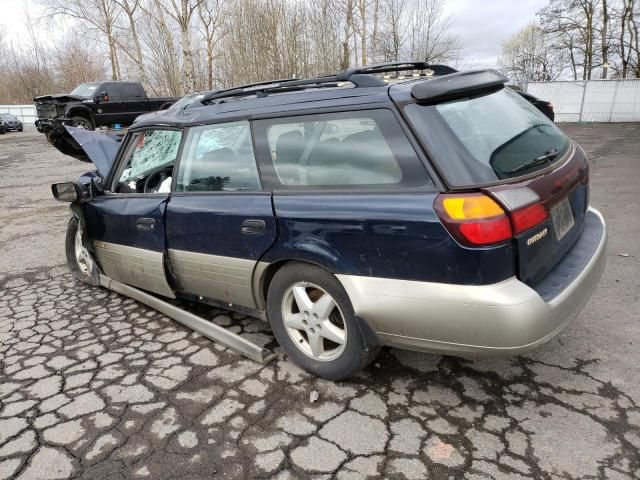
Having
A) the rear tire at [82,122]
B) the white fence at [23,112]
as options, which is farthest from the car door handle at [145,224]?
the white fence at [23,112]

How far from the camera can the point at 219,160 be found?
3.03 m

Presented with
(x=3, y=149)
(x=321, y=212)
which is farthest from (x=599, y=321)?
(x=3, y=149)

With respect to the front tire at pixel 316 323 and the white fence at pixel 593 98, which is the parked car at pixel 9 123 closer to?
the white fence at pixel 593 98

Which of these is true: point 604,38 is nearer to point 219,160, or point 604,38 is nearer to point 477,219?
→ point 219,160

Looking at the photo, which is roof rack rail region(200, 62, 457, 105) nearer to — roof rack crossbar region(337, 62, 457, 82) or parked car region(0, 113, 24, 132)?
roof rack crossbar region(337, 62, 457, 82)

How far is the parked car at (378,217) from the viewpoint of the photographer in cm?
211

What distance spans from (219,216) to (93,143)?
209 cm

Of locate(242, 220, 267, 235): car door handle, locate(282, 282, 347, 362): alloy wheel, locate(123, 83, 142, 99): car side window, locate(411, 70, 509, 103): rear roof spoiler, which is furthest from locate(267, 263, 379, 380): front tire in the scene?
locate(123, 83, 142, 99): car side window

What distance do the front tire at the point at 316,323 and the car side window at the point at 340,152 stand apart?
1.68ft

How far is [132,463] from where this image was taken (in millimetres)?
2178

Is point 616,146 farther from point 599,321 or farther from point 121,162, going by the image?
point 121,162

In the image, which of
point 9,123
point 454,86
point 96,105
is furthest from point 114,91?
point 454,86

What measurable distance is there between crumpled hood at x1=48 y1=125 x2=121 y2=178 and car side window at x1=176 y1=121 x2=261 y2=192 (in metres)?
1.17

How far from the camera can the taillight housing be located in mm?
2045
